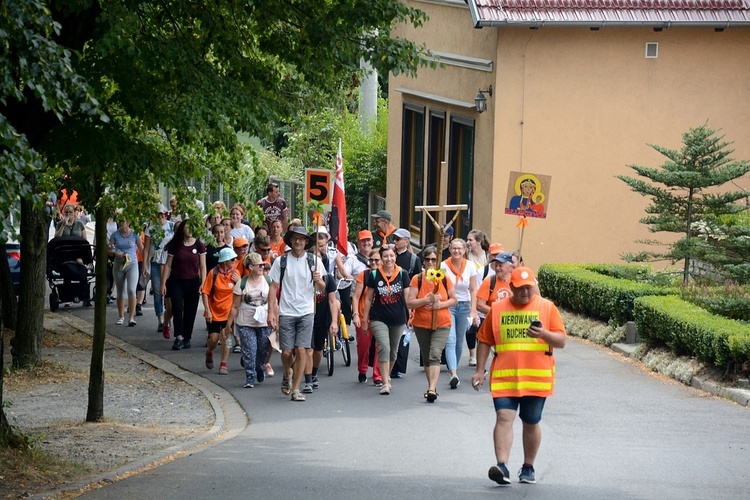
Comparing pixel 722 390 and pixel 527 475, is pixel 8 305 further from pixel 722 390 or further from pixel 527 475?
pixel 527 475

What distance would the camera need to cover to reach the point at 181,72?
1040 centimetres

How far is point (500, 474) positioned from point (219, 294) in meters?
7.49

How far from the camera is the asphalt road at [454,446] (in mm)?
9148

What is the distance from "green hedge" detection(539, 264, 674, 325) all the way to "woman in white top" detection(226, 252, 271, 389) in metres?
5.49

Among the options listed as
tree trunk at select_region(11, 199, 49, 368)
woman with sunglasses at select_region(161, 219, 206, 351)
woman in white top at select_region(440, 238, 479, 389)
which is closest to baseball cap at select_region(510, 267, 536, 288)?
woman in white top at select_region(440, 238, 479, 389)

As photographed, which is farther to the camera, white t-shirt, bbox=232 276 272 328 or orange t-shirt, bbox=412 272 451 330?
white t-shirt, bbox=232 276 272 328

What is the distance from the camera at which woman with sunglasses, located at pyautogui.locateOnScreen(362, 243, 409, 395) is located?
13852mm

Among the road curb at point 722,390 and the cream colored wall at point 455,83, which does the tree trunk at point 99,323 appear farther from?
the cream colored wall at point 455,83

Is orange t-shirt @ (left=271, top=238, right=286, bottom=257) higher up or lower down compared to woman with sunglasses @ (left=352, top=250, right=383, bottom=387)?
higher up

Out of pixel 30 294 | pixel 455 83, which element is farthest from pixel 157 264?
pixel 455 83

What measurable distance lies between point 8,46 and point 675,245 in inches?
512

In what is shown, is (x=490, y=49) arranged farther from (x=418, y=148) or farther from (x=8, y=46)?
(x=8, y=46)

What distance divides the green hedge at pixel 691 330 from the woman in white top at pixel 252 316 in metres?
4.87

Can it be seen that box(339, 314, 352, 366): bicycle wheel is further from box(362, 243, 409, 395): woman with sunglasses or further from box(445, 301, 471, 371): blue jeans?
box(362, 243, 409, 395): woman with sunglasses
